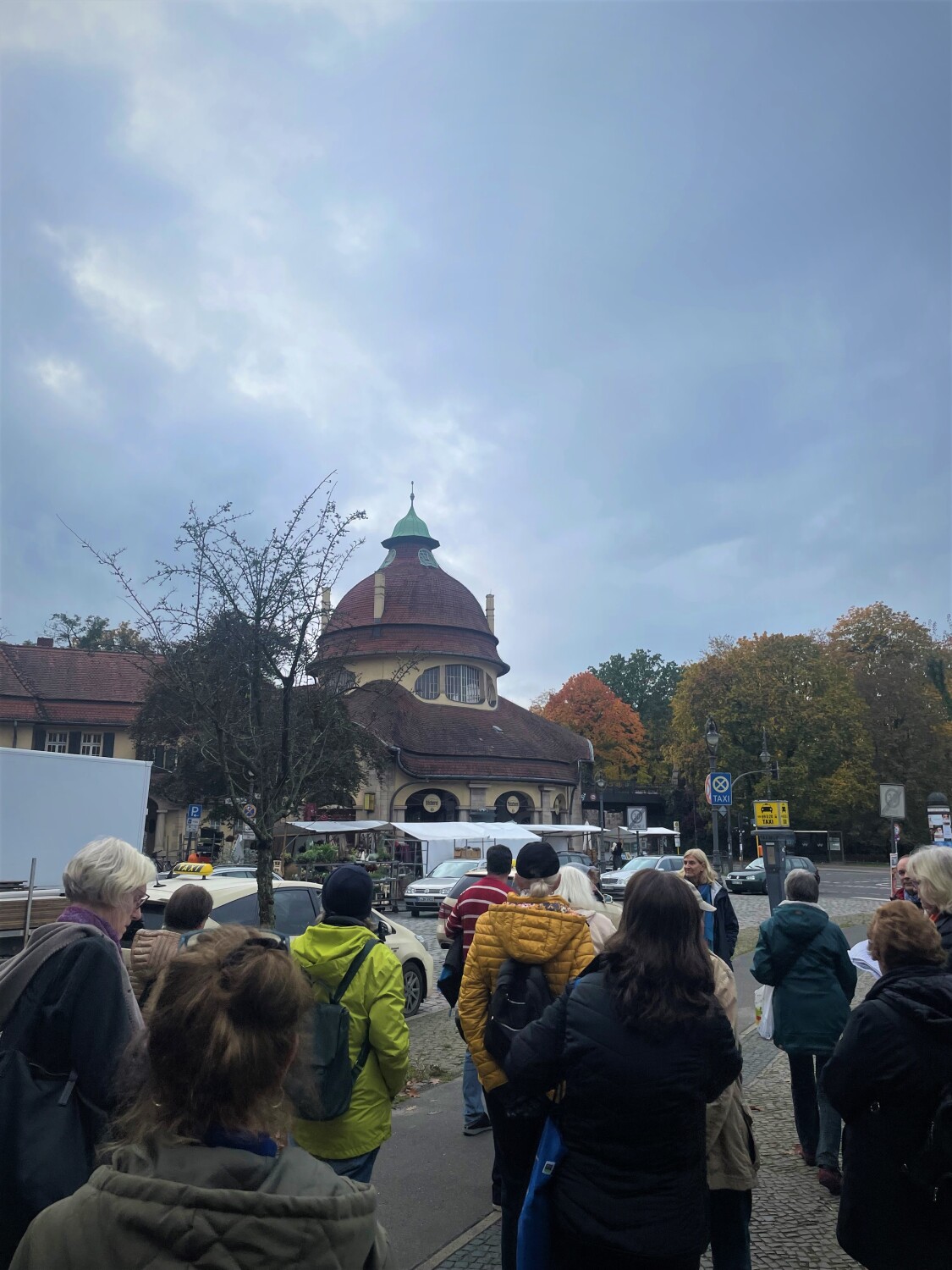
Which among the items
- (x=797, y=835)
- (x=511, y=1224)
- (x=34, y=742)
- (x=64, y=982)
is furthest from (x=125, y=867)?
(x=797, y=835)

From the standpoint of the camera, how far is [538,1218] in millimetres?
2762

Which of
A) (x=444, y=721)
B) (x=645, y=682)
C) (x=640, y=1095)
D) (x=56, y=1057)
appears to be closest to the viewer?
(x=640, y=1095)

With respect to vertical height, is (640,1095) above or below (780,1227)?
above

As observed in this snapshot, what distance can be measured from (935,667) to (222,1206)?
54.0 m

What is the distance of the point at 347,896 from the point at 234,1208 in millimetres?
2403

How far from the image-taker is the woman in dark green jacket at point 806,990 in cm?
545

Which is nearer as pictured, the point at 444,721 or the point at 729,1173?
the point at 729,1173

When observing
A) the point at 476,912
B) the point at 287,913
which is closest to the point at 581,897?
the point at 476,912

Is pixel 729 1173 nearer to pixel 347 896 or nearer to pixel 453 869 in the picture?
pixel 347 896

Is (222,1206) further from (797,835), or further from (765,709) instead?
(797,835)

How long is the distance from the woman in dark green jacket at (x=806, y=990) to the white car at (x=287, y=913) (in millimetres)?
3197

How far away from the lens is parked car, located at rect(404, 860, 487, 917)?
24859 mm

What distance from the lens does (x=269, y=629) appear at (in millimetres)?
10891

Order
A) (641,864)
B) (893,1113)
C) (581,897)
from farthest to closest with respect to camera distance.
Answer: (641,864), (581,897), (893,1113)
